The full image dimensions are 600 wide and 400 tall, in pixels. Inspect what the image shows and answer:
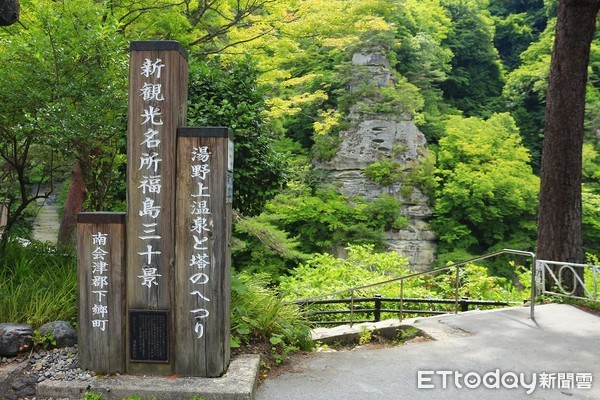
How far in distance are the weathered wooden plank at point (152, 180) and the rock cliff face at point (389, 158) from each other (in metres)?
18.4

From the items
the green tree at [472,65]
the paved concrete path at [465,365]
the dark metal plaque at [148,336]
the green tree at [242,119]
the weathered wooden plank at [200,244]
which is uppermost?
the green tree at [472,65]

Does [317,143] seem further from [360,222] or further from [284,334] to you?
[284,334]

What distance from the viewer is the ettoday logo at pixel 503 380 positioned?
4.39 metres

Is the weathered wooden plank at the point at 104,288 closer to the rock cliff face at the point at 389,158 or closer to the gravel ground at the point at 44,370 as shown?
the gravel ground at the point at 44,370

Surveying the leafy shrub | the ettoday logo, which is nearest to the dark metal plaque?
the leafy shrub

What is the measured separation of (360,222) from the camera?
69.5 feet

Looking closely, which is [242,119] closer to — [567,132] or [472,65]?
[567,132]

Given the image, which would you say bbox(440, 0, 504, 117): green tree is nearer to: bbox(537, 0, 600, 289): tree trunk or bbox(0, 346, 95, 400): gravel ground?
bbox(537, 0, 600, 289): tree trunk

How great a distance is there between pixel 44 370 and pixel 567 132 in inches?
306

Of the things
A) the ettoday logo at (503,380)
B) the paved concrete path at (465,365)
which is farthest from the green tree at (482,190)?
the ettoday logo at (503,380)

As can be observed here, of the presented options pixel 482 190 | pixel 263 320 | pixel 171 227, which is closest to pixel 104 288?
pixel 171 227

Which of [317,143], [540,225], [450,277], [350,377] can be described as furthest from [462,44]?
[350,377]

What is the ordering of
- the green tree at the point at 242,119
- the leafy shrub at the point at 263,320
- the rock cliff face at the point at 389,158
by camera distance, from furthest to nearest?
the rock cliff face at the point at 389,158, the green tree at the point at 242,119, the leafy shrub at the point at 263,320

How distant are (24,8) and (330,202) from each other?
1494 centimetres
